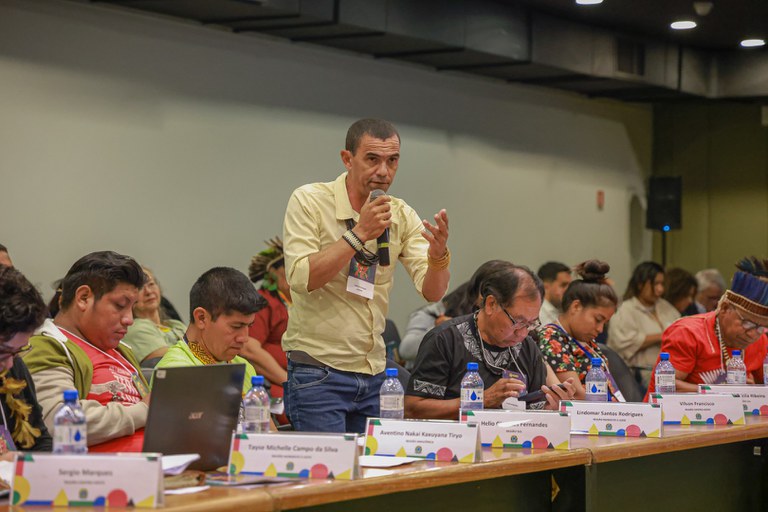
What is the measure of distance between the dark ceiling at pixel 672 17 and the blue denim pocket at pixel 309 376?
4678mm

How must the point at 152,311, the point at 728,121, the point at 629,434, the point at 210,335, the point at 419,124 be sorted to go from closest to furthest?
the point at 210,335, the point at 629,434, the point at 152,311, the point at 419,124, the point at 728,121

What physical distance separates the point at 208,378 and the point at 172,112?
4009 millimetres

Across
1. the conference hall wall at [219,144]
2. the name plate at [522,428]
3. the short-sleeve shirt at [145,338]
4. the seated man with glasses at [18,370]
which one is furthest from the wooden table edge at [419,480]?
the conference hall wall at [219,144]

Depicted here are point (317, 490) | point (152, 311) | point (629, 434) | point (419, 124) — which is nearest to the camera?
point (317, 490)

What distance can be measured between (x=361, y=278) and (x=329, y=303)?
0.12m

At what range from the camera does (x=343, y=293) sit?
310 cm

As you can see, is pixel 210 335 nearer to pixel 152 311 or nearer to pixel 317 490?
pixel 317 490

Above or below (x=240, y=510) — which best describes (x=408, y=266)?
above

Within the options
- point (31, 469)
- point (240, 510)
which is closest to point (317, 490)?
point (240, 510)

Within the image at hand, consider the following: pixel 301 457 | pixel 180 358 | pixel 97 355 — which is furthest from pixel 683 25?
pixel 301 457

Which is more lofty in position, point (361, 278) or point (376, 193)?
point (376, 193)

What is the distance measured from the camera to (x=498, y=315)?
3.35 m

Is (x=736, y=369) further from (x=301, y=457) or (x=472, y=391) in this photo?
(x=301, y=457)

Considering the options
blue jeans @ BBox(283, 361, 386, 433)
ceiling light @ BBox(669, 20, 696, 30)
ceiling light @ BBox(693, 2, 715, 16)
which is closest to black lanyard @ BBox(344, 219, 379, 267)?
blue jeans @ BBox(283, 361, 386, 433)
